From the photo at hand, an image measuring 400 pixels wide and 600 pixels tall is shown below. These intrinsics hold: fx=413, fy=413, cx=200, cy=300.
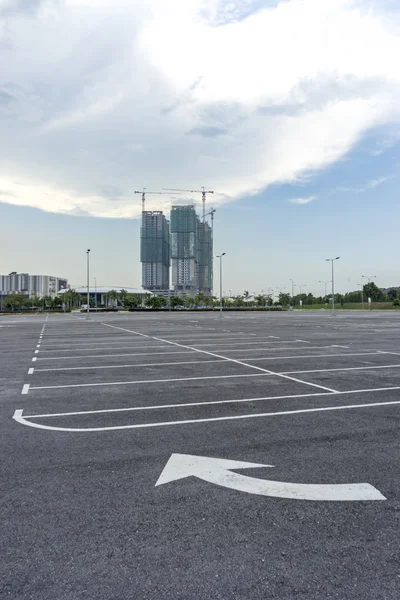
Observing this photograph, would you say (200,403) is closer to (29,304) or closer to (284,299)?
(29,304)

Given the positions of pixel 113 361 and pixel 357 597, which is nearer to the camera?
pixel 357 597

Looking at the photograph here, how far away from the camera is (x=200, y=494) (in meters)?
4.00

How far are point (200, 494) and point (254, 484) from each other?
0.58 metres

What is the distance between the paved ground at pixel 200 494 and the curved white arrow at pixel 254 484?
2 cm

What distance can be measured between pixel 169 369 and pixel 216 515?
26.1ft

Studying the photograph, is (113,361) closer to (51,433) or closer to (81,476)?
(51,433)

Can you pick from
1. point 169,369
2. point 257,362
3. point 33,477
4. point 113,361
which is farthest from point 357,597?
point 113,361

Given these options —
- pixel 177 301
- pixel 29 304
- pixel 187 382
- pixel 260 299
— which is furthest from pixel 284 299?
pixel 187 382

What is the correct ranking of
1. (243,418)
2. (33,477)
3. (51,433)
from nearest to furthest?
(33,477), (51,433), (243,418)

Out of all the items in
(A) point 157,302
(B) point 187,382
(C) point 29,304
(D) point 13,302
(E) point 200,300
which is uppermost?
(E) point 200,300

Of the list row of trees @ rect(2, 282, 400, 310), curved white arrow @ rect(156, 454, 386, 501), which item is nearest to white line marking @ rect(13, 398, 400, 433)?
curved white arrow @ rect(156, 454, 386, 501)

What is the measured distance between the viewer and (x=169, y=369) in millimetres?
11500

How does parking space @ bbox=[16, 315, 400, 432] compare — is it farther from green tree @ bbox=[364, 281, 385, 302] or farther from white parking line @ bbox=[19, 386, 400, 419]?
green tree @ bbox=[364, 281, 385, 302]

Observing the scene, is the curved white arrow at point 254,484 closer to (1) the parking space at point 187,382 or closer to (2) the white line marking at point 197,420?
Answer: (2) the white line marking at point 197,420
